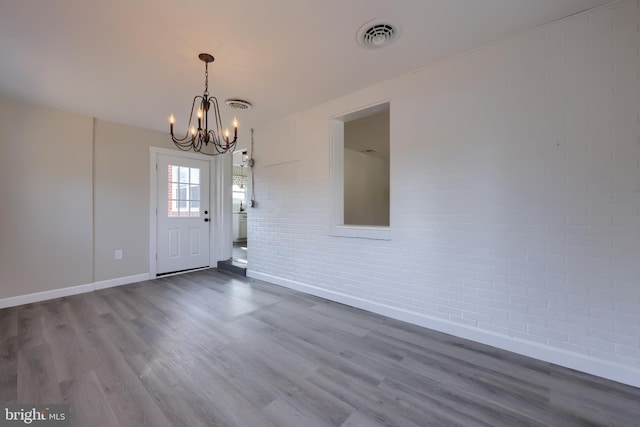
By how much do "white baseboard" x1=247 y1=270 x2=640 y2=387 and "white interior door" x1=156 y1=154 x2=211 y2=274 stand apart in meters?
2.93

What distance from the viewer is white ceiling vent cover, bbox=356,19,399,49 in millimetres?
1909

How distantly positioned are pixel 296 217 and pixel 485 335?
2.46m

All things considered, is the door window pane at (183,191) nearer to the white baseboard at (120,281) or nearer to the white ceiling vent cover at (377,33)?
the white baseboard at (120,281)

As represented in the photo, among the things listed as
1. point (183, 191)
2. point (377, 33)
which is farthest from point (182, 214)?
point (377, 33)

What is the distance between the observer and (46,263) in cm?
333

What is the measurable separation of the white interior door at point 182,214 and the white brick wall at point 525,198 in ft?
10.6

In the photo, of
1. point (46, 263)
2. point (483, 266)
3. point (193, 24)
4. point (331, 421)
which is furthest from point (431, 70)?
point (46, 263)

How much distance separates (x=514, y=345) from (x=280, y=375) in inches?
72.9

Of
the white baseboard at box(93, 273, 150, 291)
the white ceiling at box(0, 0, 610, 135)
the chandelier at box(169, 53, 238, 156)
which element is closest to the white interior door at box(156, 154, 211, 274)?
the white baseboard at box(93, 273, 150, 291)

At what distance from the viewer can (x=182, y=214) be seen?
4605mm

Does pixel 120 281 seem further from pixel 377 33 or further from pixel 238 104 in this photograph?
pixel 377 33

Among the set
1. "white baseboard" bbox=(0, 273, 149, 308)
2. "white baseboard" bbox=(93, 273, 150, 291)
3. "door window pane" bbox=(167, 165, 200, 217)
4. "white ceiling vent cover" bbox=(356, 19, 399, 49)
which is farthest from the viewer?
"door window pane" bbox=(167, 165, 200, 217)

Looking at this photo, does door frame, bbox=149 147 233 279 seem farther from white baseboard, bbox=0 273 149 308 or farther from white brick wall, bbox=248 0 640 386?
white brick wall, bbox=248 0 640 386

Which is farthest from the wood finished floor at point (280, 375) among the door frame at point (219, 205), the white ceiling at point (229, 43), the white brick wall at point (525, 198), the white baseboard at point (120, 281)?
the white ceiling at point (229, 43)
